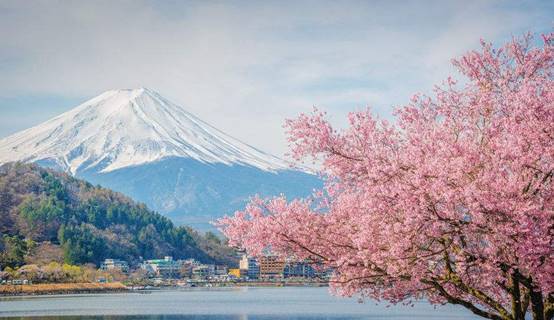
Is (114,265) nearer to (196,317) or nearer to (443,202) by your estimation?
(196,317)

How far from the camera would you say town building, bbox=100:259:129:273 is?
121812 mm

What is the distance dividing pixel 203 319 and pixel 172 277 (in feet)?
311

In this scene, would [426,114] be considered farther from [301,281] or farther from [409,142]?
[301,281]

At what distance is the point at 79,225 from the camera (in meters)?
132

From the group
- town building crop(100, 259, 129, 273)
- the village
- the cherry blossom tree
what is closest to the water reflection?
the cherry blossom tree

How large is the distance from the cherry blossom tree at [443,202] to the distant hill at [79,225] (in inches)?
3861

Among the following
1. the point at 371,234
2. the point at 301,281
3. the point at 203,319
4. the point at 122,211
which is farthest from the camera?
the point at 122,211

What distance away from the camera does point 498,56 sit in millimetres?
10305

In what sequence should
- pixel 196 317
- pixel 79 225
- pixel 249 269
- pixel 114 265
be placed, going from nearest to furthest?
pixel 196 317
pixel 114 265
pixel 79 225
pixel 249 269

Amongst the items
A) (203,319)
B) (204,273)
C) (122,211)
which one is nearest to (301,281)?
(204,273)

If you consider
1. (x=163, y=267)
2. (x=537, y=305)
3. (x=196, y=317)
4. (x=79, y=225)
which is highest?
(x=79, y=225)

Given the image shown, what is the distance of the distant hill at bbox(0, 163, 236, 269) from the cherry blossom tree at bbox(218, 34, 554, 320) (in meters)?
98.1

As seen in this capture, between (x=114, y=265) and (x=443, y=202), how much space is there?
393 feet

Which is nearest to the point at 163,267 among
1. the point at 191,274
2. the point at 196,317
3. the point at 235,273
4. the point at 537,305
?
the point at 191,274
